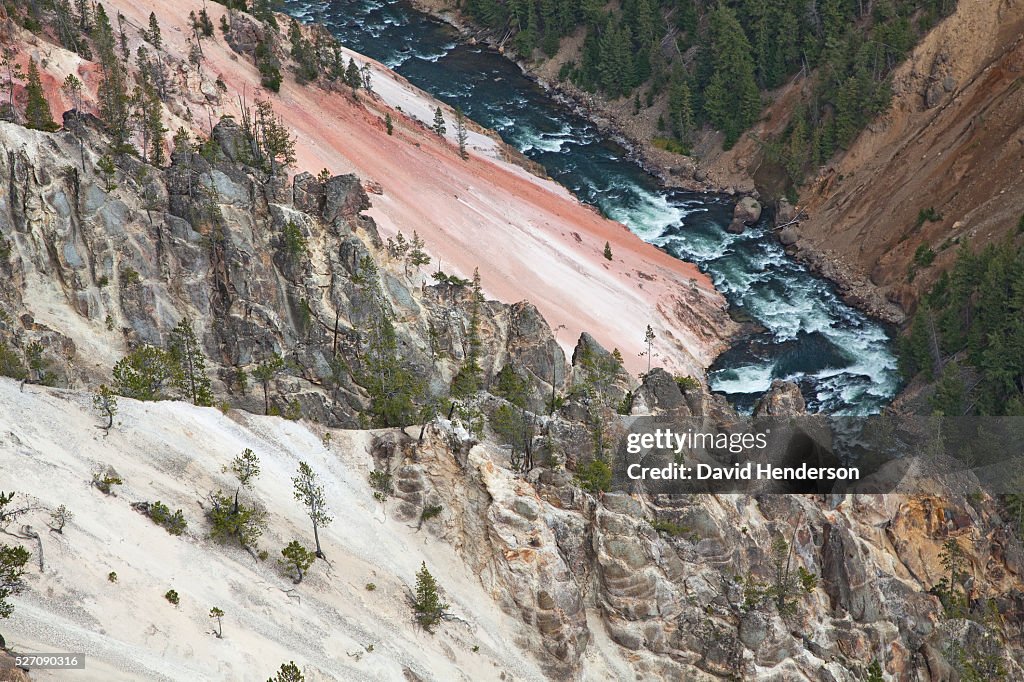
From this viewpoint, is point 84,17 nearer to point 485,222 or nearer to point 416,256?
point 416,256

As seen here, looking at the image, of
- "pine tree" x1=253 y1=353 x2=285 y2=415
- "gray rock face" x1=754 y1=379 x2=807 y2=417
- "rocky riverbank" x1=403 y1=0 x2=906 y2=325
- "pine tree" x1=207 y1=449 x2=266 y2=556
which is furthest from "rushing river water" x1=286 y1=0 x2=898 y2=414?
"pine tree" x1=207 y1=449 x2=266 y2=556

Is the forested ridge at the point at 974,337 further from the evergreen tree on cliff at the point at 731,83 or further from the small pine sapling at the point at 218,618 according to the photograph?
the small pine sapling at the point at 218,618

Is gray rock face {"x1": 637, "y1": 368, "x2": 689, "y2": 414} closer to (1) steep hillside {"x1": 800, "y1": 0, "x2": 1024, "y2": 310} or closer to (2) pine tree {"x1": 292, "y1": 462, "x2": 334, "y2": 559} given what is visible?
(2) pine tree {"x1": 292, "y1": 462, "x2": 334, "y2": 559}

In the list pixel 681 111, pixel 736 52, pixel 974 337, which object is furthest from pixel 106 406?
pixel 736 52

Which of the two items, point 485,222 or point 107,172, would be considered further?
point 485,222

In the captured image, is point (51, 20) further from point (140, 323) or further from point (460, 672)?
point (460, 672)

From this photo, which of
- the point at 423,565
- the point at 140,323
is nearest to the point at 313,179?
the point at 140,323

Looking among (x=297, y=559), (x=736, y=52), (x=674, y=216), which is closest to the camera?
(x=297, y=559)
